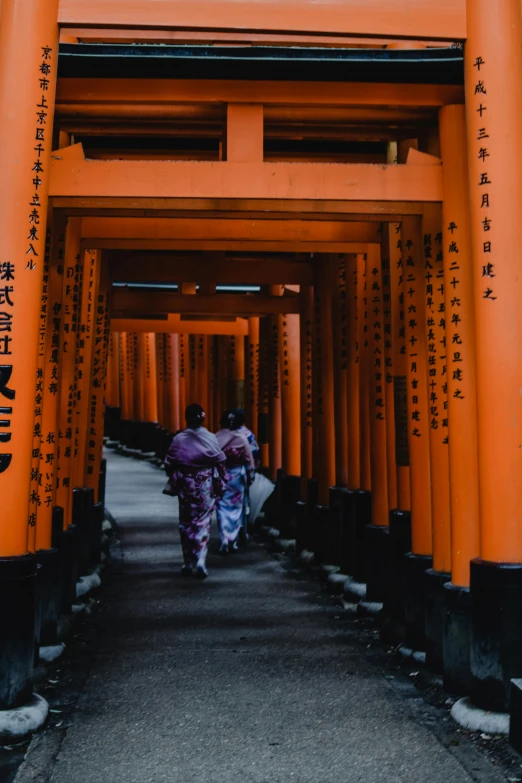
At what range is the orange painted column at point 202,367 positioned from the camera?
2247 centimetres

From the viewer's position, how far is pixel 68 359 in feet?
27.3

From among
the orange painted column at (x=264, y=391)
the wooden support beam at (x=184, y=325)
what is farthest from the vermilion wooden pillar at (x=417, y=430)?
the wooden support beam at (x=184, y=325)

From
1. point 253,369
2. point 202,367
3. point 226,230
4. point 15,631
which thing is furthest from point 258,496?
point 15,631

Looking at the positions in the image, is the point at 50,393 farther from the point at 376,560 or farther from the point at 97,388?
the point at 97,388

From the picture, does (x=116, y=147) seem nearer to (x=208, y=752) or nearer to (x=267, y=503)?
(x=208, y=752)

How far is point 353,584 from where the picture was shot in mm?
9297

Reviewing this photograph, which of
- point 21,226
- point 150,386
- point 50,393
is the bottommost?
point 50,393

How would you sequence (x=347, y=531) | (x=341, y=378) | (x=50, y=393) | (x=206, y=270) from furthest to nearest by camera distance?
(x=206, y=270) → (x=341, y=378) → (x=347, y=531) → (x=50, y=393)

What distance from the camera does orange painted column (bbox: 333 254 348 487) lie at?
1024 cm

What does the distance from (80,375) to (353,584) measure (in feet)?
11.0

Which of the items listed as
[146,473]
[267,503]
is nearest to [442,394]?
[267,503]

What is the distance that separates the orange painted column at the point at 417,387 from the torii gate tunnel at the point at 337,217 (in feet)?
0.05

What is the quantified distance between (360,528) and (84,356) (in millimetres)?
3243

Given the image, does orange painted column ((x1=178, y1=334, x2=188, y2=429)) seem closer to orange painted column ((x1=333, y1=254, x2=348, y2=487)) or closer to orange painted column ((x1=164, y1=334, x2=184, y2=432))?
orange painted column ((x1=164, y1=334, x2=184, y2=432))
